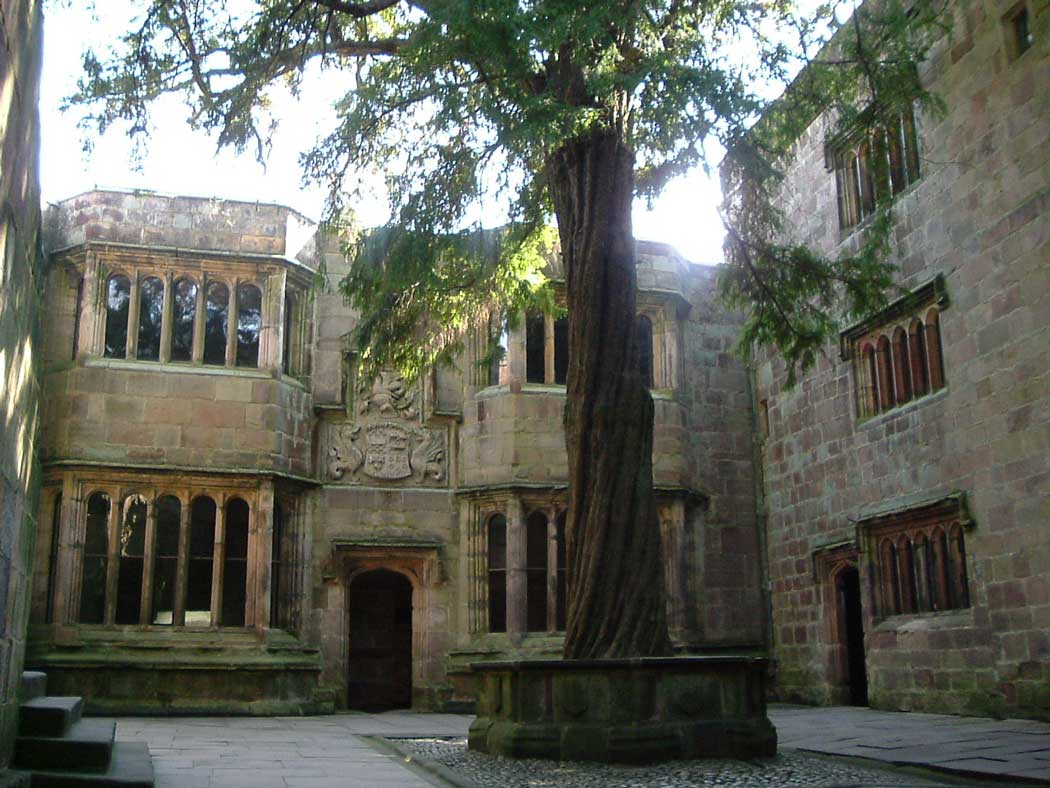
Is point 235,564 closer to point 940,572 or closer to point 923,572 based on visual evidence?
point 923,572

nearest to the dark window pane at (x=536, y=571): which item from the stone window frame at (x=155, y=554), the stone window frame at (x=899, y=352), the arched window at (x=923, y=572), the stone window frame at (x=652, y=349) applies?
the stone window frame at (x=652, y=349)

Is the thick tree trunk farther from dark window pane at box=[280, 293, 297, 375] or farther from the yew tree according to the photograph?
dark window pane at box=[280, 293, 297, 375]

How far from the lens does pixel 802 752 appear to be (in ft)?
29.6

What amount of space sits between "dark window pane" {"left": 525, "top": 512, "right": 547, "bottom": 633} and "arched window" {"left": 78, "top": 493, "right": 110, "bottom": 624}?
17.6 feet

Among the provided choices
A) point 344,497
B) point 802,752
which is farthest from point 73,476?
point 802,752

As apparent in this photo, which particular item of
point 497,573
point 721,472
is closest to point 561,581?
point 497,573

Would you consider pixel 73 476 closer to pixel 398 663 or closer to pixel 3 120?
pixel 398 663

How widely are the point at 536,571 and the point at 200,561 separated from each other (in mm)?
4384

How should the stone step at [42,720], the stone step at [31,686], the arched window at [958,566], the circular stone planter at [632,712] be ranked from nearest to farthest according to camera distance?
the stone step at [42,720] → the stone step at [31,686] → the circular stone planter at [632,712] → the arched window at [958,566]

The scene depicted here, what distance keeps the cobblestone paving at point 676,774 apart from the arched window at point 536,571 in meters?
6.88

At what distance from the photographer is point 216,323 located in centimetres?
1532

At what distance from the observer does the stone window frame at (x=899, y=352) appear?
13.3 meters

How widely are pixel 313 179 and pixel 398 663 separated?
8.98 meters

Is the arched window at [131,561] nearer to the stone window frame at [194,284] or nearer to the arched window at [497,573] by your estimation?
the stone window frame at [194,284]
